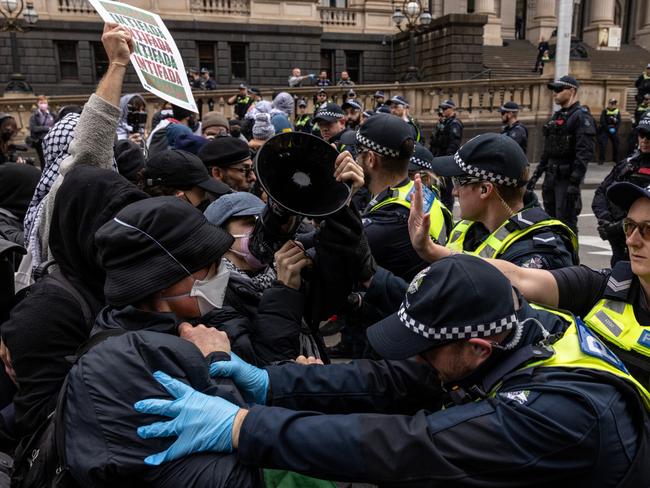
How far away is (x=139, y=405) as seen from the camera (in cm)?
142

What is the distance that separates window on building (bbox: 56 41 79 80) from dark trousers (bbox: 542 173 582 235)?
883 inches

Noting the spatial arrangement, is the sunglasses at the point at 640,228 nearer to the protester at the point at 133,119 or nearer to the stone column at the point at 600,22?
the protester at the point at 133,119

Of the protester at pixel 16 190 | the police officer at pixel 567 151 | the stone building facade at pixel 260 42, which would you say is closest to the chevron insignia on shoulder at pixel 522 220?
the protester at pixel 16 190

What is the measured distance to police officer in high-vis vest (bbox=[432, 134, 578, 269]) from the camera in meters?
2.65

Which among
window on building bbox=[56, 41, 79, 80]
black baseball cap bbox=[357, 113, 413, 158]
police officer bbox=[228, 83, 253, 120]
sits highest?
window on building bbox=[56, 41, 79, 80]

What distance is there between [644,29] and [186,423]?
43.3m

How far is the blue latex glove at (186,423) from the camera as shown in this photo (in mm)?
1431

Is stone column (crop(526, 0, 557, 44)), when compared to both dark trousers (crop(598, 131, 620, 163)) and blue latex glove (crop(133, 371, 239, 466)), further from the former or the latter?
blue latex glove (crop(133, 371, 239, 466))

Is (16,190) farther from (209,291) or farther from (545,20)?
(545,20)

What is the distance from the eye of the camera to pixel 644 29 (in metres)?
36.8

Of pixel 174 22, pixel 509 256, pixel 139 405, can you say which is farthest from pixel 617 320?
pixel 174 22

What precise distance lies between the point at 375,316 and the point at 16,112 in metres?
16.9

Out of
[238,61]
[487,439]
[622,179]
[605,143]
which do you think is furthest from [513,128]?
[238,61]

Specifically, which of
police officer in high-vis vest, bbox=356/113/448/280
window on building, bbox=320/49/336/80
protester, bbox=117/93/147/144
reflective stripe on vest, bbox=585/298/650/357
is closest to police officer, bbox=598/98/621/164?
protester, bbox=117/93/147/144
